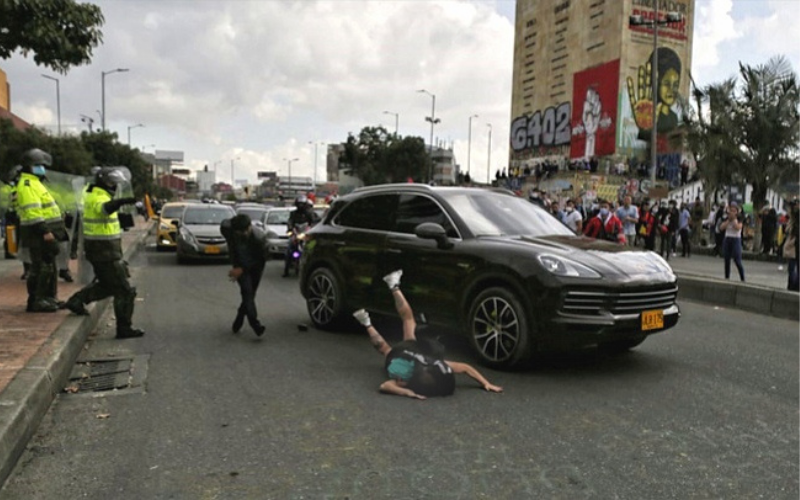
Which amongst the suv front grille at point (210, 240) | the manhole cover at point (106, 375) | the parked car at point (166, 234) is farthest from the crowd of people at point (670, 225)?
the parked car at point (166, 234)

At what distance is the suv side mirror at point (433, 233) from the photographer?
6266 mm

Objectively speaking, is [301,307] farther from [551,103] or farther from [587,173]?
[551,103]

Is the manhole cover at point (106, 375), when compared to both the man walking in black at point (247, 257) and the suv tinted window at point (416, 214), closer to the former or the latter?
the man walking in black at point (247, 257)

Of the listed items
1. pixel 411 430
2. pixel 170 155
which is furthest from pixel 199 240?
pixel 170 155

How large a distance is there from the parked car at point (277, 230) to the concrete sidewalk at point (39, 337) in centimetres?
542

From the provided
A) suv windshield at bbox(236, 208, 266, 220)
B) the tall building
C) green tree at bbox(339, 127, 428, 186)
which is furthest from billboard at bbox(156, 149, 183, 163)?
suv windshield at bbox(236, 208, 266, 220)

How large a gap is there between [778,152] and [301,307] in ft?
68.9

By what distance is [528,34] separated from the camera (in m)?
56.8

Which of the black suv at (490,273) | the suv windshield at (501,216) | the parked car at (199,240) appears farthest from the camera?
the parked car at (199,240)

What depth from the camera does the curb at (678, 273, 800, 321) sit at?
978 cm


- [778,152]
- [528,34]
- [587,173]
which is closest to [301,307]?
[778,152]

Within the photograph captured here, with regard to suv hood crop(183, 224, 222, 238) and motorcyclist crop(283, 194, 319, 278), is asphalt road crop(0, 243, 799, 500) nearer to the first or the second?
motorcyclist crop(283, 194, 319, 278)

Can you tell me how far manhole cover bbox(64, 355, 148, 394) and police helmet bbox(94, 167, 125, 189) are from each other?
1993 millimetres

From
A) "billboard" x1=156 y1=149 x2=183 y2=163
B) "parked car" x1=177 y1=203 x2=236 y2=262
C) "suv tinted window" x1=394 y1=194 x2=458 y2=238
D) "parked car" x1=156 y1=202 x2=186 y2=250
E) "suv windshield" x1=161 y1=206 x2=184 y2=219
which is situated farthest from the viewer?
"billboard" x1=156 y1=149 x2=183 y2=163
